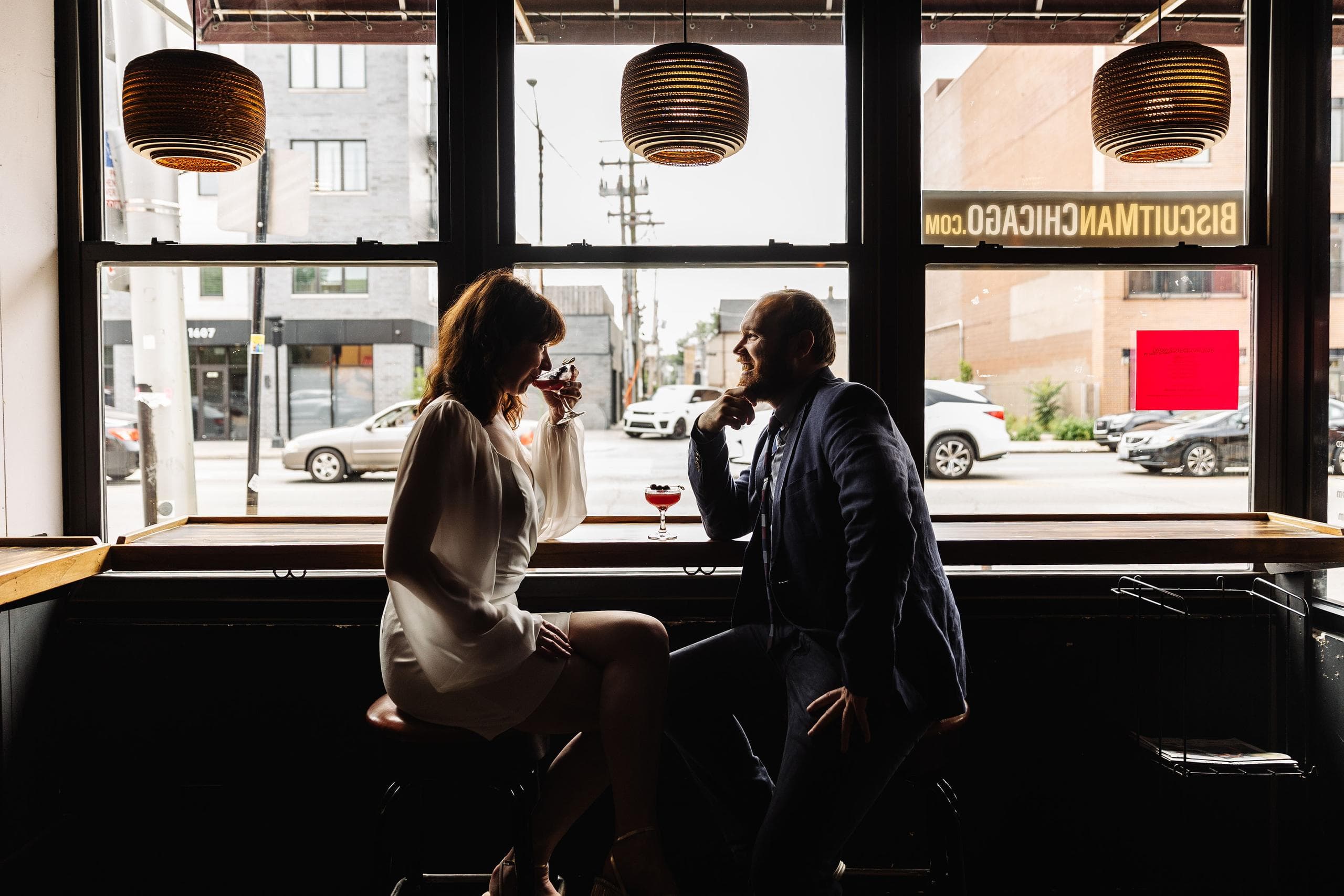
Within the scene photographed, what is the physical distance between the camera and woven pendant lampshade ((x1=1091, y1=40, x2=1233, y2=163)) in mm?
2080

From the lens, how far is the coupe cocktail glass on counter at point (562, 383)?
201 centimetres

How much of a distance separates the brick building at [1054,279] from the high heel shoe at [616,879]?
4.87 feet

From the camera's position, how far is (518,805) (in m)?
1.53

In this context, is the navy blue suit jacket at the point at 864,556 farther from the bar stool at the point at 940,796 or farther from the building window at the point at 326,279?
the building window at the point at 326,279

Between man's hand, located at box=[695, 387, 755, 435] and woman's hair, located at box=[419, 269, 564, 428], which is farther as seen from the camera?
man's hand, located at box=[695, 387, 755, 435]

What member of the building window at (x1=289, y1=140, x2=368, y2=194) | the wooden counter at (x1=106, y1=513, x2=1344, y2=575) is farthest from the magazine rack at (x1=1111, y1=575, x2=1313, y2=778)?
the building window at (x1=289, y1=140, x2=368, y2=194)

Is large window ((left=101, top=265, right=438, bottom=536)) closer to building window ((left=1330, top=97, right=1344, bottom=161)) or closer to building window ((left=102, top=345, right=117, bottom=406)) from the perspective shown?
building window ((left=102, top=345, right=117, bottom=406))

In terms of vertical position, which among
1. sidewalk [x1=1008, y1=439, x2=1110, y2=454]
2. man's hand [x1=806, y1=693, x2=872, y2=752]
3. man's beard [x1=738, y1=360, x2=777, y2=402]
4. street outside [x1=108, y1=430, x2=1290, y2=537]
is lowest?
man's hand [x1=806, y1=693, x2=872, y2=752]

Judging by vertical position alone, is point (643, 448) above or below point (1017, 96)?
below

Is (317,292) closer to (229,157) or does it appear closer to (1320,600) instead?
(229,157)

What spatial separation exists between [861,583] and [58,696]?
87.4 inches

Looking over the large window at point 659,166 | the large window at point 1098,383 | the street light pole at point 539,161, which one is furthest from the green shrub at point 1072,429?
the street light pole at point 539,161

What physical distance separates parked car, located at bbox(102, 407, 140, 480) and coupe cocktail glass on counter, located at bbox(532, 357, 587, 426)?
1365 mm

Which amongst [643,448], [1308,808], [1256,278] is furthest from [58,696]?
[1256,278]
